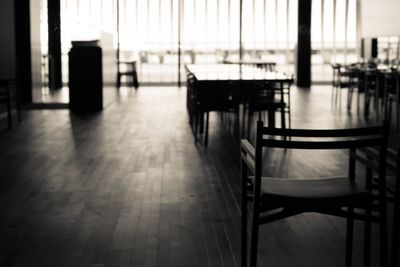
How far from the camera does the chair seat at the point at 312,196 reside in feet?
7.74

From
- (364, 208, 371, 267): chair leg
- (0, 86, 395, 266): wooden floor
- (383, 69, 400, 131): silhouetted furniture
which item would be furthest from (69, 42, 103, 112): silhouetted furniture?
(364, 208, 371, 267): chair leg

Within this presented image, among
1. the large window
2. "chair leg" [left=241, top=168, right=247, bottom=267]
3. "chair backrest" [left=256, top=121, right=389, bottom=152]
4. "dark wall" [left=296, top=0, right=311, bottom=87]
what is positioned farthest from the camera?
the large window

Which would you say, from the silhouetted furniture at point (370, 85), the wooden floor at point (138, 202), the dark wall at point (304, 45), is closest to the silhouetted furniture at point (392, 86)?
the silhouetted furniture at point (370, 85)

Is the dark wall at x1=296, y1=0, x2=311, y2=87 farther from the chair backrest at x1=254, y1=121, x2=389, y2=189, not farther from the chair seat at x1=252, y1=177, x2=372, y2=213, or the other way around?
the chair backrest at x1=254, y1=121, x2=389, y2=189

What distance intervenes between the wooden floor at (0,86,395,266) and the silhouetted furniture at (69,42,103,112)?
2040 millimetres

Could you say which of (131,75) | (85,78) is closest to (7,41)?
(85,78)

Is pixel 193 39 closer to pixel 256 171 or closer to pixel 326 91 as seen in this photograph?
pixel 326 91

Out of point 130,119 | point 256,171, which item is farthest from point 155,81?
point 256,171

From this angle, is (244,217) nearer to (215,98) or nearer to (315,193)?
(315,193)

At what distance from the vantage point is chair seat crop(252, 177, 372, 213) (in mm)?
2359

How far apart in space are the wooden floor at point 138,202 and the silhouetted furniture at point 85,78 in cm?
204

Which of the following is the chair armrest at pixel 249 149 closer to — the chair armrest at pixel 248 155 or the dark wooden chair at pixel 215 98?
the chair armrest at pixel 248 155

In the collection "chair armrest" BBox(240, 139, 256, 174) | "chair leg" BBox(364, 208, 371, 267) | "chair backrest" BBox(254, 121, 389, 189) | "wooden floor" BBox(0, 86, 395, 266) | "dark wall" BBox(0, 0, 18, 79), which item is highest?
"dark wall" BBox(0, 0, 18, 79)

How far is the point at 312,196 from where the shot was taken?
2.38 m
